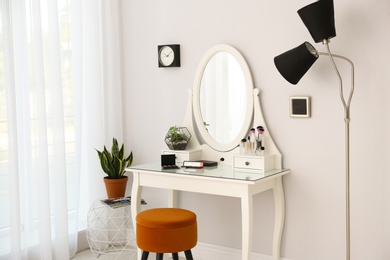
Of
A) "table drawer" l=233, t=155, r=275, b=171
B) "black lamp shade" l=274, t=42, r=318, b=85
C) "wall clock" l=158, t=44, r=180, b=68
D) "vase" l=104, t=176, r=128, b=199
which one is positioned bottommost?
"vase" l=104, t=176, r=128, b=199

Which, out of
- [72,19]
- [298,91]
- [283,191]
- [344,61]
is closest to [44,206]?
[72,19]

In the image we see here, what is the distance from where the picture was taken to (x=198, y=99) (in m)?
4.09

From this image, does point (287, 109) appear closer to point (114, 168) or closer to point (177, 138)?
point (177, 138)

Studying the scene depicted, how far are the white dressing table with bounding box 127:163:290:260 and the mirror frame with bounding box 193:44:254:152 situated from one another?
0.61 ft

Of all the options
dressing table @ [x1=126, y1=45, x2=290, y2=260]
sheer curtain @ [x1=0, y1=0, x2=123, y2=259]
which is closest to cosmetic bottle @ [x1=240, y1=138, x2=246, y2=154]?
dressing table @ [x1=126, y1=45, x2=290, y2=260]

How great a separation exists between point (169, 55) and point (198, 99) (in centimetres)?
42

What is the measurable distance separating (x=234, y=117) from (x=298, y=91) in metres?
0.51

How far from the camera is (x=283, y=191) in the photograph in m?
3.75

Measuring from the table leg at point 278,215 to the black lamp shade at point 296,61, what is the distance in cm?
73

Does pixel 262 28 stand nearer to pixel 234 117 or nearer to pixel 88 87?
pixel 234 117

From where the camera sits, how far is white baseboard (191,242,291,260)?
3.91 meters

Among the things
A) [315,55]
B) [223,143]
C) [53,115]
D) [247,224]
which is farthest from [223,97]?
[53,115]

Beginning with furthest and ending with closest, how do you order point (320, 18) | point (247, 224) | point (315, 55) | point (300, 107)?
1. point (300, 107)
2. point (247, 224)
3. point (315, 55)
4. point (320, 18)

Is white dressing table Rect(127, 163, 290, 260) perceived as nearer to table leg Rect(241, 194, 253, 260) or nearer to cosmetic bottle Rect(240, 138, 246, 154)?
table leg Rect(241, 194, 253, 260)
